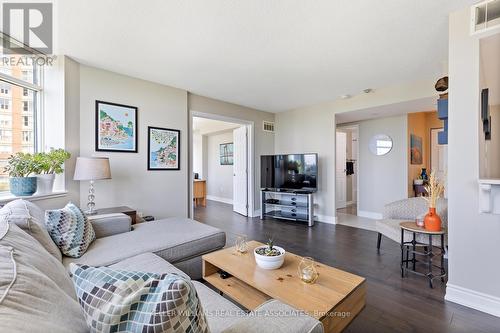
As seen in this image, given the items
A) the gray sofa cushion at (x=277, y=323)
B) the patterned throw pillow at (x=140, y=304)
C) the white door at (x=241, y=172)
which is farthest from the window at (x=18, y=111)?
the white door at (x=241, y=172)

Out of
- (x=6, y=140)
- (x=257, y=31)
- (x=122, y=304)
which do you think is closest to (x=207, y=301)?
(x=122, y=304)

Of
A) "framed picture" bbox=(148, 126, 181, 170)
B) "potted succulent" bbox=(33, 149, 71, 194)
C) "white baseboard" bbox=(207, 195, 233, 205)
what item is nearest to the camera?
"potted succulent" bbox=(33, 149, 71, 194)

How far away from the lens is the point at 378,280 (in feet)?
7.54

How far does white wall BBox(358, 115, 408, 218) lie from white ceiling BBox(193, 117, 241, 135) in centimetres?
351

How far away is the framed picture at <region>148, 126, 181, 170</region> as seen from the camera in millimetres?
3469

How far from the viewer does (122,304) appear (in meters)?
0.59

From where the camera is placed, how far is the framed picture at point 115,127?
2980 mm

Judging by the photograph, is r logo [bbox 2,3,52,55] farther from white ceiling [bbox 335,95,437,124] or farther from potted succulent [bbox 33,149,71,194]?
white ceiling [bbox 335,95,437,124]

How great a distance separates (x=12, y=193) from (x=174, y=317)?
2.62m

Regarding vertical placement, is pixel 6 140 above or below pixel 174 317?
above

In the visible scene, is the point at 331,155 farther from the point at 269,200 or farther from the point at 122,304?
the point at 122,304

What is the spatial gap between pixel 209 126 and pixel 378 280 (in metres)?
6.18

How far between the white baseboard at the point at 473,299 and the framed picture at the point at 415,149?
350cm

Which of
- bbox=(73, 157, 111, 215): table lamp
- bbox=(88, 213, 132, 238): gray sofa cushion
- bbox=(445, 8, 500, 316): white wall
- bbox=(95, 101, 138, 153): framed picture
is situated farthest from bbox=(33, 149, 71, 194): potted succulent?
bbox=(445, 8, 500, 316): white wall
